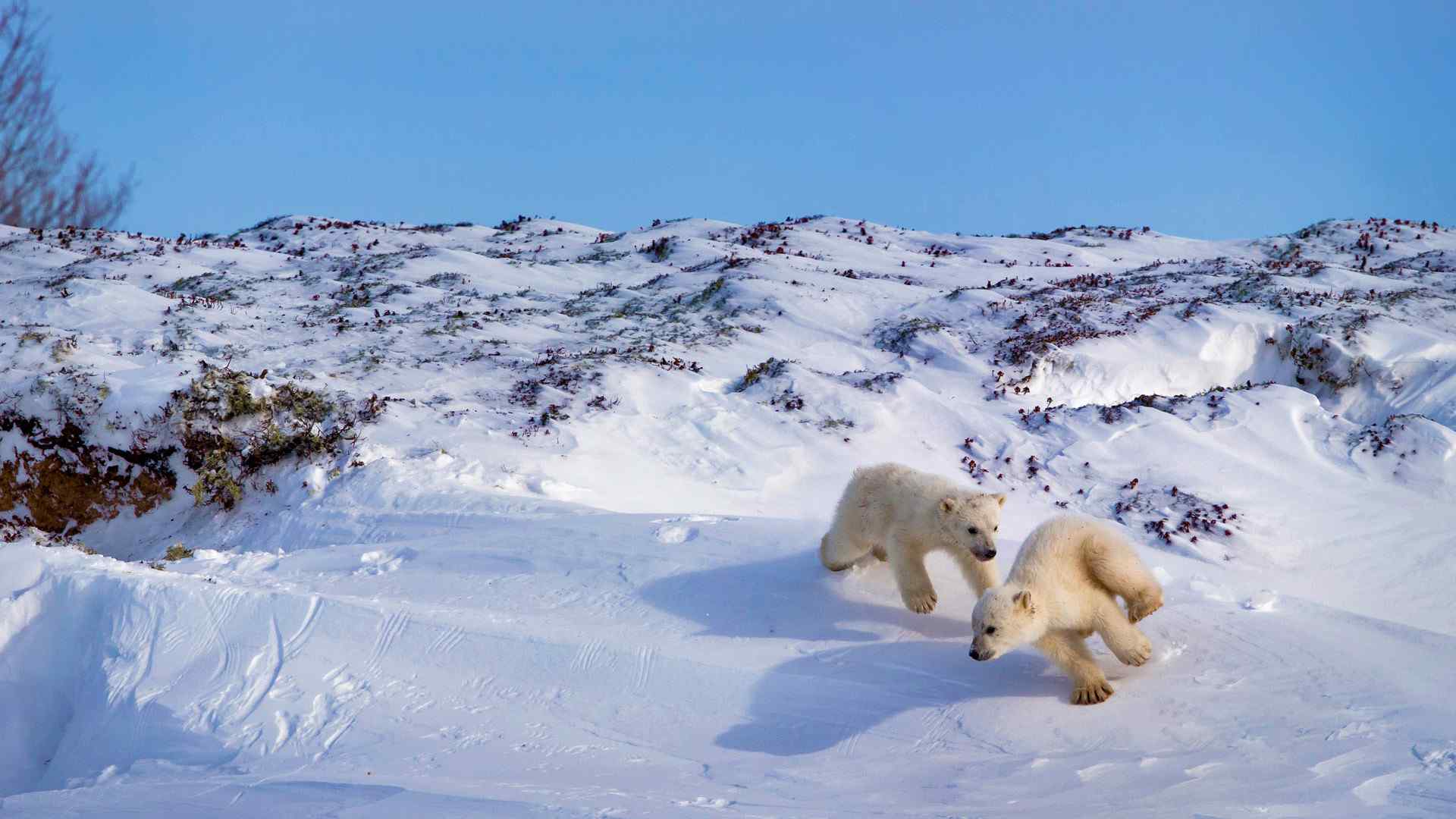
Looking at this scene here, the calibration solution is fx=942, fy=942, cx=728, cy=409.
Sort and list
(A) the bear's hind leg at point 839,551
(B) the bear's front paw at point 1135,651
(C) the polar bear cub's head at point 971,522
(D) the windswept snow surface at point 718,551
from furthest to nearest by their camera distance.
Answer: (A) the bear's hind leg at point 839,551, (C) the polar bear cub's head at point 971,522, (B) the bear's front paw at point 1135,651, (D) the windswept snow surface at point 718,551

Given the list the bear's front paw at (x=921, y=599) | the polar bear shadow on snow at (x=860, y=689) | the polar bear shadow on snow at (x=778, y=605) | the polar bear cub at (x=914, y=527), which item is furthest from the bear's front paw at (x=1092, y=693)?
the bear's front paw at (x=921, y=599)

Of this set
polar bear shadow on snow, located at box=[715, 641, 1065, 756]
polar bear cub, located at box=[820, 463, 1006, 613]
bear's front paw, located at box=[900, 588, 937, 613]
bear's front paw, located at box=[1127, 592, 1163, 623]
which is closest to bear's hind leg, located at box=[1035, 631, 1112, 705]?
polar bear shadow on snow, located at box=[715, 641, 1065, 756]

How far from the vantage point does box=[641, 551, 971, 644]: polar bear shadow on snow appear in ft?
17.7

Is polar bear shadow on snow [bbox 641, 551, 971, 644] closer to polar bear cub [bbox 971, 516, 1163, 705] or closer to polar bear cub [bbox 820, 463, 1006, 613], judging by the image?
polar bear cub [bbox 820, 463, 1006, 613]

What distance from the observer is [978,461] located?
1011 centimetres

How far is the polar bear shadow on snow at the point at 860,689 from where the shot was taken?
4504 mm

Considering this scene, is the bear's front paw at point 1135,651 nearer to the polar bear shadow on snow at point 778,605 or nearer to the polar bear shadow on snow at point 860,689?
the polar bear shadow on snow at point 860,689

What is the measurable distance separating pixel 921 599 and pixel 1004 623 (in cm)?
107

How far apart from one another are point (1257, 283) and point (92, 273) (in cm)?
2016

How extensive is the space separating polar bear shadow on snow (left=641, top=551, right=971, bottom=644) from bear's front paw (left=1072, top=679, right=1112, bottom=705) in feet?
2.33

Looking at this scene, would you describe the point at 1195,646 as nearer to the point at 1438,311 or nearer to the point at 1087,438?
the point at 1087,438

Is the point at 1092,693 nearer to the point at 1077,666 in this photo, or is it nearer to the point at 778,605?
the point at 1077,666

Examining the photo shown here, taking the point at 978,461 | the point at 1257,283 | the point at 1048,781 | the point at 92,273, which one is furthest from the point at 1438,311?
the point at 92,273

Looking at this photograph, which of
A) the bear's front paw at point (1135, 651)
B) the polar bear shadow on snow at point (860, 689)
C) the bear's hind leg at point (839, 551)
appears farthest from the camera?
the bear's hind leg at point (839, 551)
